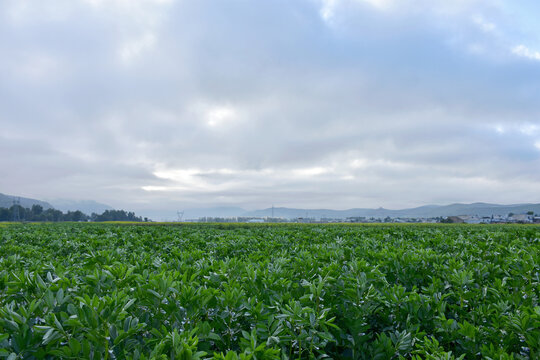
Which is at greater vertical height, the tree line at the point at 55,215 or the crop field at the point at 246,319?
the crop field at the point at 246,319

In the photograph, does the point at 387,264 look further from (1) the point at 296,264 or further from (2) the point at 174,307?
(2) the point at 174,307

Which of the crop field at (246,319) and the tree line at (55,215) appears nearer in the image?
the crop field at (246,319)

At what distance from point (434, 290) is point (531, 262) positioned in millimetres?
2160

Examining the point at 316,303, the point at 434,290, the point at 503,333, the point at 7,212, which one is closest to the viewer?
the point at 503,333

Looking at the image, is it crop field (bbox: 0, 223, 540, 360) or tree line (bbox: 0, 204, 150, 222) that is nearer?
crop field (bbox: 0, 223, 540, 360)

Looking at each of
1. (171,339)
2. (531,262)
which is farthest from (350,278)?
(531,262)

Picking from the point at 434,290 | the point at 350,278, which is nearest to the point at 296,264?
the point at 350,278

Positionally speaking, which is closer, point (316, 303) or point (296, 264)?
point (316, 303)

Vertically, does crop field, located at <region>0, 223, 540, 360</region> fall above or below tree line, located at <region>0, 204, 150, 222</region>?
above

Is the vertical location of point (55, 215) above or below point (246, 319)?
below

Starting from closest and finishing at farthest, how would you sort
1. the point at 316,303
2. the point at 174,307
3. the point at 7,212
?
the point at 174,307, the point at 316,303, the point at 7,212

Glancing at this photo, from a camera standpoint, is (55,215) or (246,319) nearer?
(246,319)

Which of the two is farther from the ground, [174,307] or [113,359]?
[174,307]

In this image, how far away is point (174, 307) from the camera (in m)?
2.38
